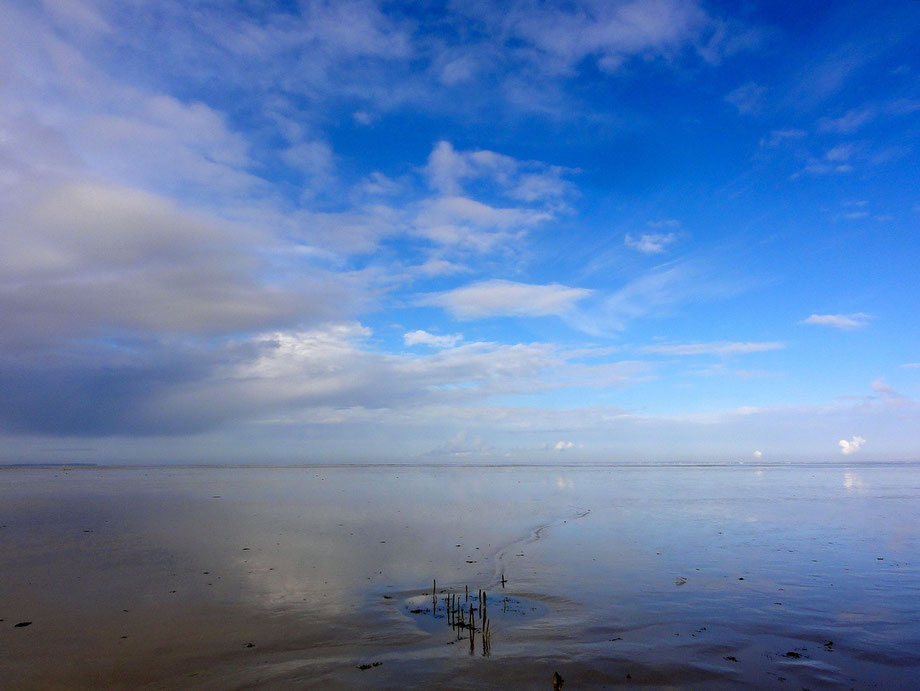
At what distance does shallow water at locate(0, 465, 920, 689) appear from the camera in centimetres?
1172

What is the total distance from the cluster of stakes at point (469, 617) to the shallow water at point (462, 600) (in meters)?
0.15

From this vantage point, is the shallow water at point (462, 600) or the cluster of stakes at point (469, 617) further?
the cluster of stakes at point (469, 617)

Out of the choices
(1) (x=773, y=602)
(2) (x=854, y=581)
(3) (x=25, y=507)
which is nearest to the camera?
(1) (x=773, y=602)

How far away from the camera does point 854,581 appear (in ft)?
64.3

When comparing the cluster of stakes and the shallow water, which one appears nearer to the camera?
the shallow water

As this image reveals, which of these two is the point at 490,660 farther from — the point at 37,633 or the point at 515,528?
the point at 515,528

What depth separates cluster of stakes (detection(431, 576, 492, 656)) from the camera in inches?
529

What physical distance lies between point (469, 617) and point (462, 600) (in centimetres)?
222

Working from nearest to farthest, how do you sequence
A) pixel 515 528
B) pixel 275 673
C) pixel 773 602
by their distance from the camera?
pixel 275 673
pixel 773 602
pixel 515 528

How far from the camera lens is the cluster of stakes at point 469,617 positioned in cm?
1343

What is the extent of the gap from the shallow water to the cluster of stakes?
0.15 m

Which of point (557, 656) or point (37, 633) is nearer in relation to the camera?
point (557, 656)

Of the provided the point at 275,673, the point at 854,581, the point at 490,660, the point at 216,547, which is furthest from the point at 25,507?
the point at 854,581

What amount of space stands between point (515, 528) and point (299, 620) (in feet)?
66.3
